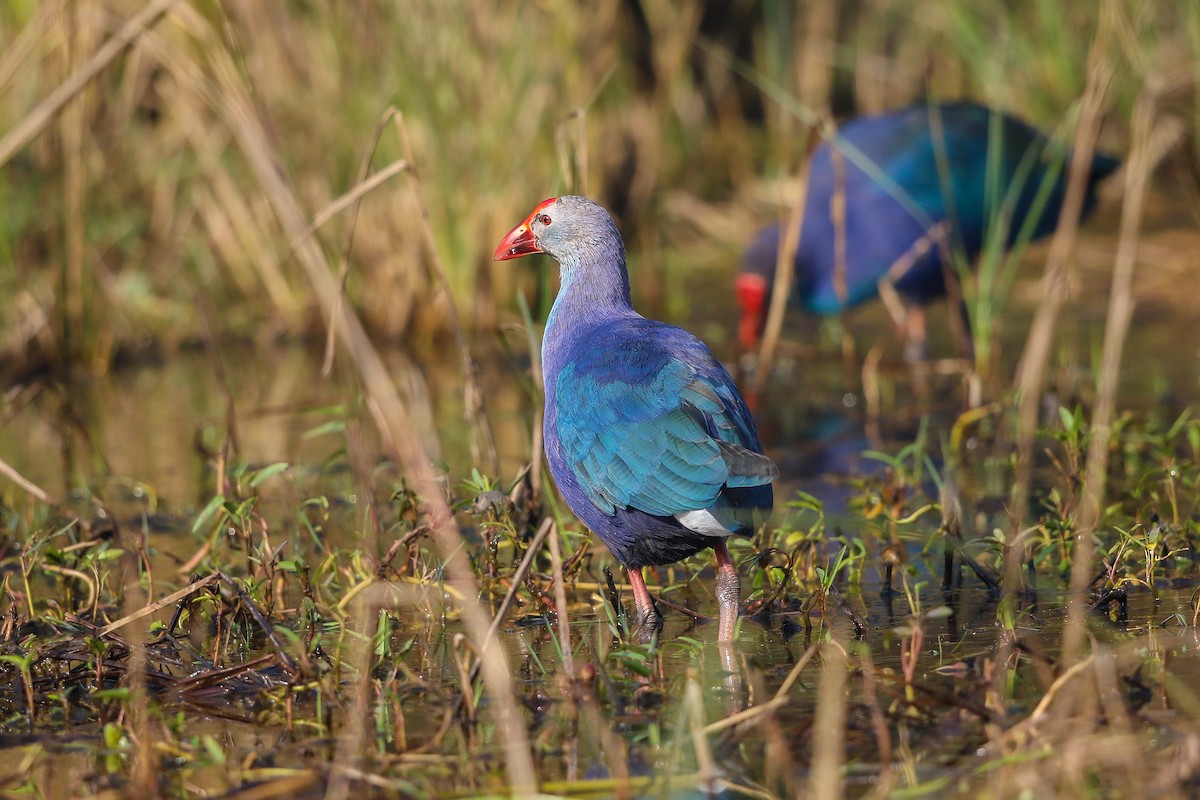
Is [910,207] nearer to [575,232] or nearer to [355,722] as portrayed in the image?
[575,232]

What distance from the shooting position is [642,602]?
2.93m

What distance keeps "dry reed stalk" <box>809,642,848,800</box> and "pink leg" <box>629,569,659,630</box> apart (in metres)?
0.41

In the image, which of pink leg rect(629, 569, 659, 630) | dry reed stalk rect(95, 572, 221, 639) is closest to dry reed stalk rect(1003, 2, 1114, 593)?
pink leg rect(629, 569, 659, 630)

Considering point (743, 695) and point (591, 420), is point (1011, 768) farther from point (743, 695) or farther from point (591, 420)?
point (591, 420)

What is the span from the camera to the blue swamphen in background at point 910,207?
5359mm

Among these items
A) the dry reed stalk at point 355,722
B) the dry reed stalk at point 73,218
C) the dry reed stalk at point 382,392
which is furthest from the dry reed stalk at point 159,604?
the dry reed stalk at point 73,218

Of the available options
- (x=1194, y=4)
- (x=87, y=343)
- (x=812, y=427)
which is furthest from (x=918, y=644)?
(x=87, y=343)

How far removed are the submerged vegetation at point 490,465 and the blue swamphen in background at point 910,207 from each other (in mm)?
429

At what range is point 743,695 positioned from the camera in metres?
2.52

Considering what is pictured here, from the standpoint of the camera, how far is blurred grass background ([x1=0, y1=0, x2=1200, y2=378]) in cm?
543

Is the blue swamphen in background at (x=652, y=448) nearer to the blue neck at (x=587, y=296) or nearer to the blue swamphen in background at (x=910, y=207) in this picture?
the blue neck at (x=587, y=296)

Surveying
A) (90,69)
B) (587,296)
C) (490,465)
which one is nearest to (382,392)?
(587,296)

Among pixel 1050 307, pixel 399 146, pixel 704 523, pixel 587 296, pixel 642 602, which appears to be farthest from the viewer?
pixel 399 146

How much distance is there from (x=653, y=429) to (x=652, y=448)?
45mm
